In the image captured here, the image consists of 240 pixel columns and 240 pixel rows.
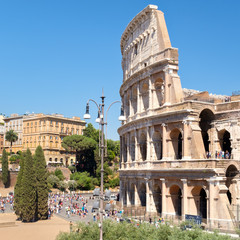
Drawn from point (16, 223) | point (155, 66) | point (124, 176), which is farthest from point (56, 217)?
point (155, 66)

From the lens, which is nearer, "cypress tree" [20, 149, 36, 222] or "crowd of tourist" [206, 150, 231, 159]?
"crowd of tourist" [206, 150, 231, 159]

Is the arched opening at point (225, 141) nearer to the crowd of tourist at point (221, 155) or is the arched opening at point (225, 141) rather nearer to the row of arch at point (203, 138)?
the row of arch at point (203, 138)

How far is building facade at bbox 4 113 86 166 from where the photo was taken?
110 meters

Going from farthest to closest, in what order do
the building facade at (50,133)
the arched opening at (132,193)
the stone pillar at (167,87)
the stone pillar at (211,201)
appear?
the building facade at (50,133)
the arched opening at (132,193)
the stone pillar at (167,87)
the stone pillar at (211,201)

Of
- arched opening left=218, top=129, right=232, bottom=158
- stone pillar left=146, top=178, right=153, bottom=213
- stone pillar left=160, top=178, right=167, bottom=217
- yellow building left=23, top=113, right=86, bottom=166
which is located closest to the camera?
stone pillar left=160, top=178, right=167, bottom=217

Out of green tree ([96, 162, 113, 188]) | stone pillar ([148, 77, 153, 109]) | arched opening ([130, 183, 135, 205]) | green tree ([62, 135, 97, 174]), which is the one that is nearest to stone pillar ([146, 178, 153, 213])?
arched opening ([130, 183, 135, 205])

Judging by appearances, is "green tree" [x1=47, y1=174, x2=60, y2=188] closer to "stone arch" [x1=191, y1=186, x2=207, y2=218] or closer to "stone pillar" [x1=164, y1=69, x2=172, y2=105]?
"stone pillar" [x1=164, y1=69, x2=172, y2=105]

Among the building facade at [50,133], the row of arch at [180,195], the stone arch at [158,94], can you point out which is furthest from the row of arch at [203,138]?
the building facade at [50,133]

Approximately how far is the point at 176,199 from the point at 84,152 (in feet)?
204

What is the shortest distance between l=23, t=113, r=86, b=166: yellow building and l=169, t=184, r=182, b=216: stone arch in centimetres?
7217

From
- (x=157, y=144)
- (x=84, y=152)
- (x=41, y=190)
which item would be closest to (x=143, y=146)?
Answer: (x=157, y=144)

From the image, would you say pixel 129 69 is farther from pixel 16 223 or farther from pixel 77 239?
pixel 77 239

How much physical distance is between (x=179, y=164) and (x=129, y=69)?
18.6 m

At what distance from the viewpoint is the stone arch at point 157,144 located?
132ft
